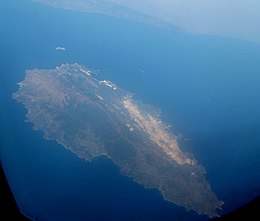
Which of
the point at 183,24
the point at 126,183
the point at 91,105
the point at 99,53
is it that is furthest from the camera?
the point at 183,24

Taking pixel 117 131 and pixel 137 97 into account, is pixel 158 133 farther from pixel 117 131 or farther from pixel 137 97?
pixel 137 97

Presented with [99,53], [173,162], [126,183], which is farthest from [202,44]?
[126,183]

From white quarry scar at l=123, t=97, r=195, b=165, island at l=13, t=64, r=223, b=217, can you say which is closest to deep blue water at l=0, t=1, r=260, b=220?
island at l=13, t=64, r=223, b=217

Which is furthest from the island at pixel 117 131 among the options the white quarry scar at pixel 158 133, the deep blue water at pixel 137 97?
the deep blue water at pixel 137 97

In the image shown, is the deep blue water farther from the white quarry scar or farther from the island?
the white quarry scar

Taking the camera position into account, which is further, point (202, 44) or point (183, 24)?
point (183, 24)

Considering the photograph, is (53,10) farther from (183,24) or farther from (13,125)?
(13,125)
